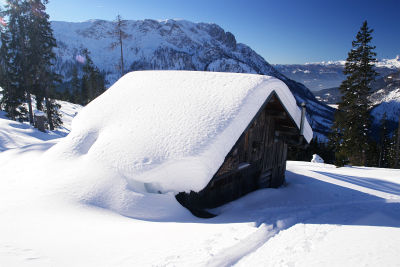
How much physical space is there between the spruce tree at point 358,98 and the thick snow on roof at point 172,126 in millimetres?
17407

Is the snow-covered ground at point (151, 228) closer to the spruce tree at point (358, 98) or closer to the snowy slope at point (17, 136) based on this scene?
the snowy slope at point (17, 136)

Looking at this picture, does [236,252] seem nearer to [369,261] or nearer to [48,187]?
[369,261]

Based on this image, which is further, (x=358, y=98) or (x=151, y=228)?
(x=358, y=98)

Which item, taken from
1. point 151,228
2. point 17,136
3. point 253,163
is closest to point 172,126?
point 151,228

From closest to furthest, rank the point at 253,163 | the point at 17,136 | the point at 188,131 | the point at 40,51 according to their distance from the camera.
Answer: the point at 188,131 < the point at 253,163 < the point at 17,136 < the point at 40,51

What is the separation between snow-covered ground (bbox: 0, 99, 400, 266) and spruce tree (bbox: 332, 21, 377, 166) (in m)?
17.0

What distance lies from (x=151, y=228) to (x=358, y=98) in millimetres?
23475

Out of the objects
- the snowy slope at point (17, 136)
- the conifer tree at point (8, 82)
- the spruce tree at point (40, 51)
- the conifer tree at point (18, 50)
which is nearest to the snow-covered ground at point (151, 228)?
the snowy slope at point (17, 136)

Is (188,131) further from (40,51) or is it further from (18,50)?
(18,50)

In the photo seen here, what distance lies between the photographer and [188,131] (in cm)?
562

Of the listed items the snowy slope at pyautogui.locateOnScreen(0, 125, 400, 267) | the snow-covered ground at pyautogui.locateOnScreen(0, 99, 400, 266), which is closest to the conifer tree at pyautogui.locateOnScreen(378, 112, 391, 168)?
the snow-covered ground at pyautogui.locateOnScreen(0, 99, 400, 266)

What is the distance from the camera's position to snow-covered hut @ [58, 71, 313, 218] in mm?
5223

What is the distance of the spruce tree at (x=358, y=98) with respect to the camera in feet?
68.5

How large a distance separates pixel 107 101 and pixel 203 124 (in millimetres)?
3885
